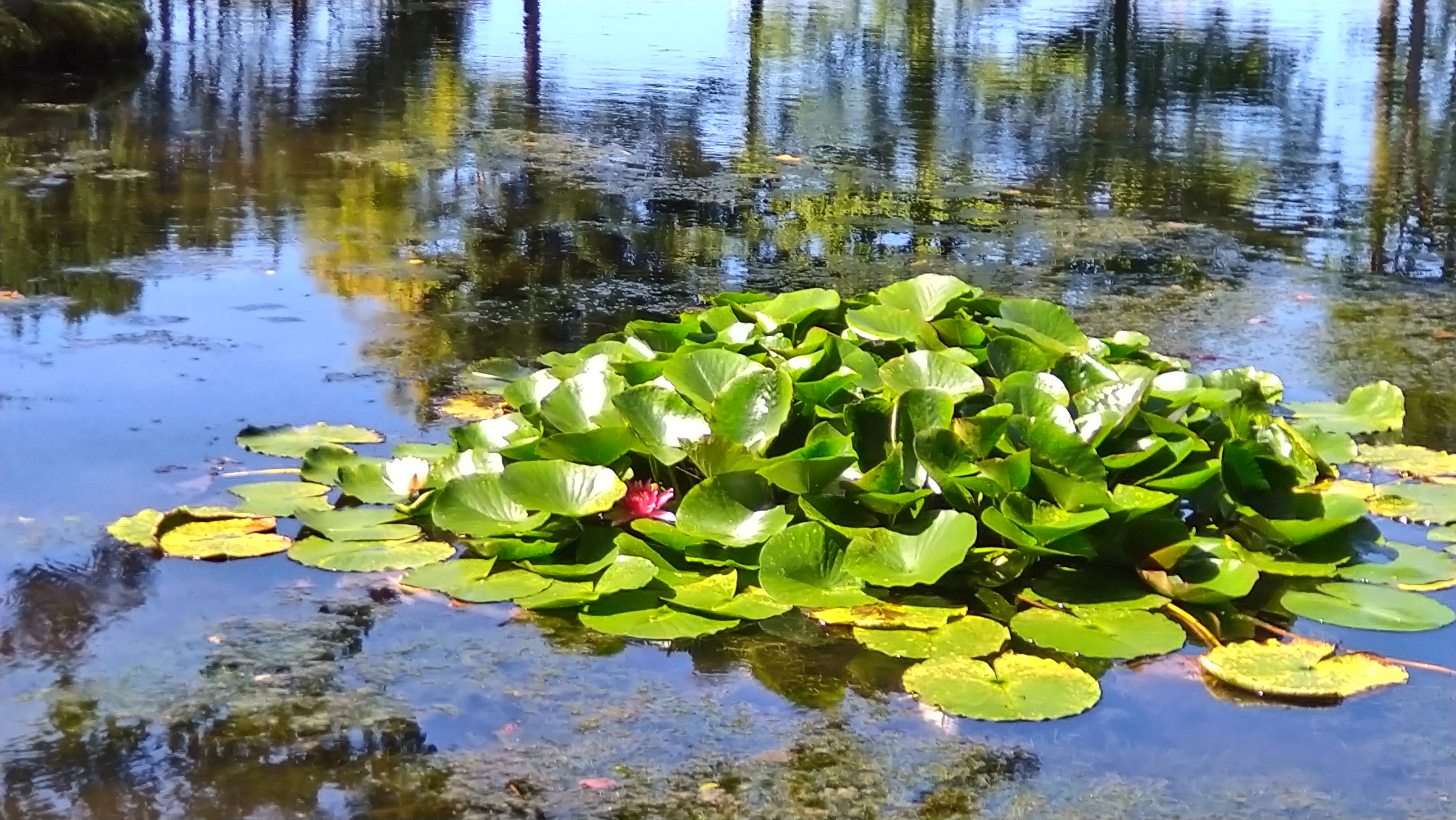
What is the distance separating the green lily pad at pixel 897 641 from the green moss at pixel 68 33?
9.23 m

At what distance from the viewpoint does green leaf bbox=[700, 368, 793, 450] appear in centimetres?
314

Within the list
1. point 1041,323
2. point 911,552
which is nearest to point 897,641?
point 911,552

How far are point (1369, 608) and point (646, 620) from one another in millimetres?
1338

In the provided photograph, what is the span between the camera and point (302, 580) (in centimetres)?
295

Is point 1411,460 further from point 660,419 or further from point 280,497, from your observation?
point 280,497

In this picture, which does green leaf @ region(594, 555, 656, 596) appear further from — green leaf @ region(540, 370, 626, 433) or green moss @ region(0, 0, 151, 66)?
green moss @ region(0, 0, 151, 66)

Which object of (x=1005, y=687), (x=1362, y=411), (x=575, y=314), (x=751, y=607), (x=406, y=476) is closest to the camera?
(x=1005, y=687)

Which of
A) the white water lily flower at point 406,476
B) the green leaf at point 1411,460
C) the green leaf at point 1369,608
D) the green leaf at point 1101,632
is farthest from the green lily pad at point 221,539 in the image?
the green leaf at point 1411,460

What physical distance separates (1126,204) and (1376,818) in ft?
16.2

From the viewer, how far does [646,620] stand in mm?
2777

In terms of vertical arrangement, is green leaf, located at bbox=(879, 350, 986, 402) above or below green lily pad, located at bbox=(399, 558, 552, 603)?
above

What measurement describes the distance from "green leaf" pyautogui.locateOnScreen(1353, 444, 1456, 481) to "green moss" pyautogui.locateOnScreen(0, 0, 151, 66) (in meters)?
9.26

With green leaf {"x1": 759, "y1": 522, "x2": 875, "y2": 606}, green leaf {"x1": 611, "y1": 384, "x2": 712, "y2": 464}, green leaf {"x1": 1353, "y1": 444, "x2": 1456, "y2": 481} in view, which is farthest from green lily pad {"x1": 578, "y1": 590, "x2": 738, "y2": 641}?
green leaf {"x1": 1353, "y1": 444, "x2": 1456, "y2": 481}

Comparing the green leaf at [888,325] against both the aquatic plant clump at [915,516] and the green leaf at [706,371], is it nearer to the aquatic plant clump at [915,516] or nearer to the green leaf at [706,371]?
the aquatic plant clump at [915,516]
